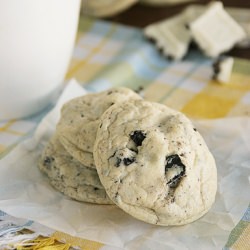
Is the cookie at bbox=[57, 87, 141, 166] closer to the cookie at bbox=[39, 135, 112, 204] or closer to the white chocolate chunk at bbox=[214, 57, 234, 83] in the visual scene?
the cookie at bbox=[39, 135, 112, 204]

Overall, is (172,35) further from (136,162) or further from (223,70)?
(136,162)

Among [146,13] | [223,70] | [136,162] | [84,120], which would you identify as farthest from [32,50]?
[146,13]

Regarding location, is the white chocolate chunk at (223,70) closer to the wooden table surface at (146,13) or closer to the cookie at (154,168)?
the wooden table surface at (146,13)

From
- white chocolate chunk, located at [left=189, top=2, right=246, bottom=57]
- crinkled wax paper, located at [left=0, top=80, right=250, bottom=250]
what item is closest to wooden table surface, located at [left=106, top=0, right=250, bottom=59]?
white chocolate chunk, located at [left=189, top=2, right=246, bottom=57]

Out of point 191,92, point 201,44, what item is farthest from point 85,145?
point 201,44

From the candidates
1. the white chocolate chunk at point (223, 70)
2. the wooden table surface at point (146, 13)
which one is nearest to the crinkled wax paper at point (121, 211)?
the white chocolate chunk at point (223, 70)

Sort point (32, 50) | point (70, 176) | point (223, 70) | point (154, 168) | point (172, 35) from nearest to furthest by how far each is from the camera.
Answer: point (154, 168) < point (70, 176) < point (32, 50) < point (223, 70) < point (172, 35)
